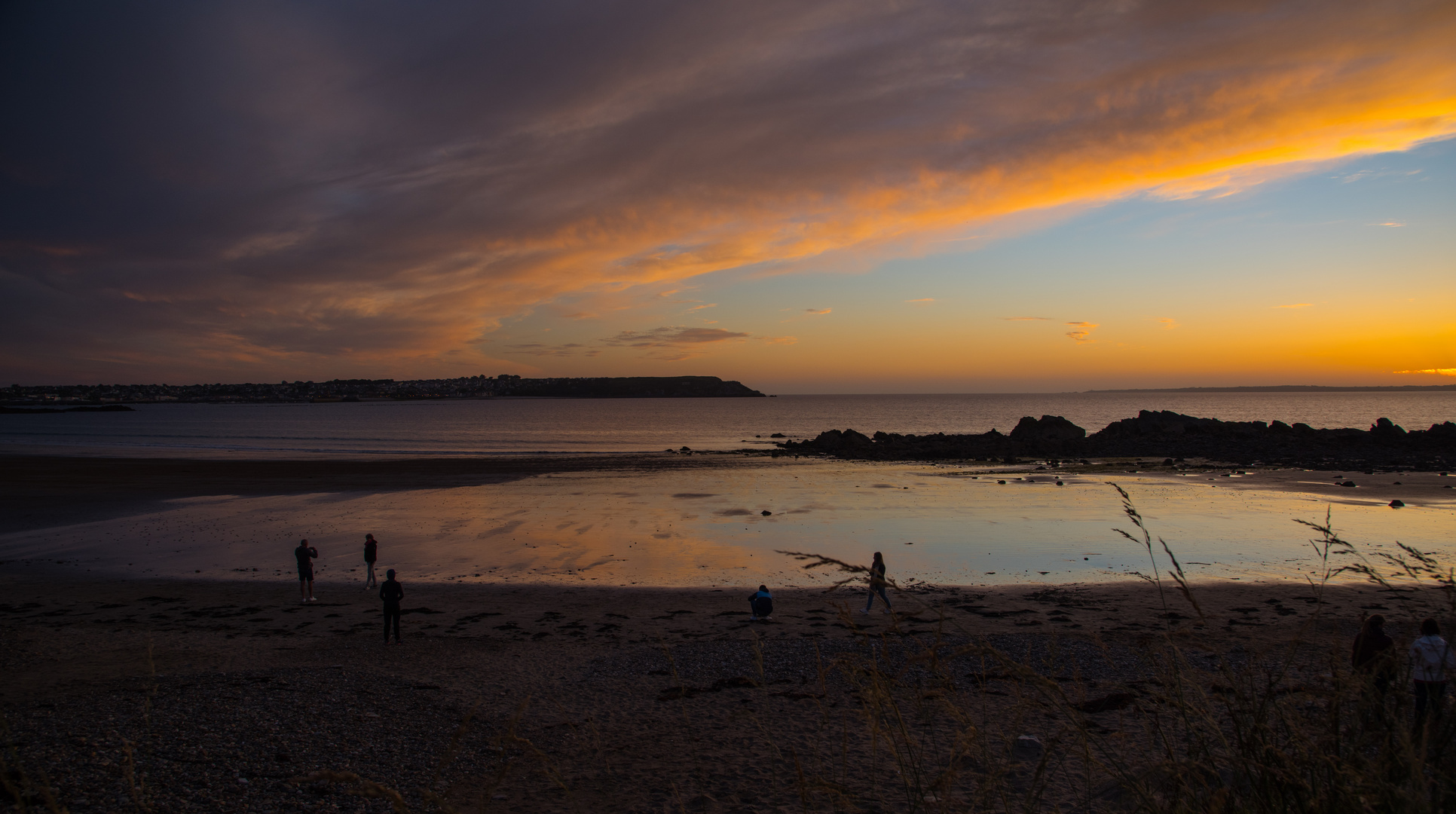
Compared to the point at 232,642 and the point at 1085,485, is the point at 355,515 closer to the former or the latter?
the point at 232,642

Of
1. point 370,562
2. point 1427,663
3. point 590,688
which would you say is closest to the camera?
point 1427,663

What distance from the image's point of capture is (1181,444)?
174ft

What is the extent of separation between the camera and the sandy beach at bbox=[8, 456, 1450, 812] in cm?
410

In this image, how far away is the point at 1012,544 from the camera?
869 inches

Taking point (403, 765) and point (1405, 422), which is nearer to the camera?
point (403, 765)

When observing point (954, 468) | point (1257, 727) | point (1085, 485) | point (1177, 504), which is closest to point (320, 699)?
point (1257, 727)

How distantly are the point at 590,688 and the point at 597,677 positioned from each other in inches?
19.7

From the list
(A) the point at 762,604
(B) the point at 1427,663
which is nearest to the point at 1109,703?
(B) the point at 1427,663

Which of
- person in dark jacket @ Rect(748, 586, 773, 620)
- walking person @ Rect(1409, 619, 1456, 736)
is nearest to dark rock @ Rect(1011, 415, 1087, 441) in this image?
person in dark jacket @ Rect(748, 586, 773, 620)

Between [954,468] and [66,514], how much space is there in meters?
43.8

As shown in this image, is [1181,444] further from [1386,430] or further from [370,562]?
[370,562]

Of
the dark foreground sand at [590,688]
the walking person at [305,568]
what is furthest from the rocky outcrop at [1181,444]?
the walking person at [305,568]

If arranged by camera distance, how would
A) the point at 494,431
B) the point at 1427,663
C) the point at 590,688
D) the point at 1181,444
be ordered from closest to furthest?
the point at 1427,663 → the point at 590,688 → the point at 1181,444 → the point at 494,431

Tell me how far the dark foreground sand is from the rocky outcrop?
37.2 metres
